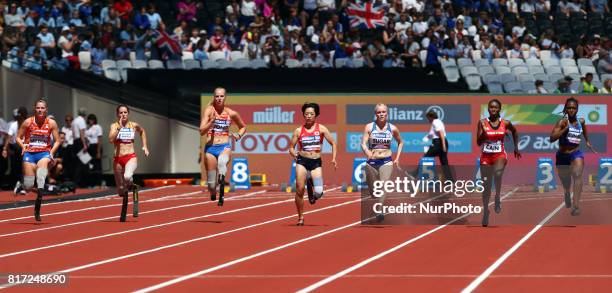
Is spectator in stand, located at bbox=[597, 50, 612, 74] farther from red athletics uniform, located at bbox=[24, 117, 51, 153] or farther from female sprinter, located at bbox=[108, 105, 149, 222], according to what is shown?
red athletics uniform, located at bbox=[24, 117, 51, 153]

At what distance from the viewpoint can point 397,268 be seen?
1508cm

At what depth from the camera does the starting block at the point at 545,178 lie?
105 ft

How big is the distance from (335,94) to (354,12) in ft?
10.6

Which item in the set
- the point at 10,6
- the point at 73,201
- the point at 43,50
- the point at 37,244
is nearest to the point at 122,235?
the point at 37,244

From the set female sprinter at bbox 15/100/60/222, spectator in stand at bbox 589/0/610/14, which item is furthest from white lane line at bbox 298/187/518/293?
spectator in stand at bbox 589/0/610/14

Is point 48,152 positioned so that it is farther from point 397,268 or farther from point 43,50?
point 43,50

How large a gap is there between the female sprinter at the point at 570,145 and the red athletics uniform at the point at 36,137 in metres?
8.43

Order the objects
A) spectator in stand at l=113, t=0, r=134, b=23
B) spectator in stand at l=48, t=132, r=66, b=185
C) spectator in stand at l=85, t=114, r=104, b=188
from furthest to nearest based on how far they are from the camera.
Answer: spectator in stand at l=113, t=0, r=134, b=23 → spectator in stand at l=85, t=114, r=104, b=188 → spectator in stand at l=48, t=132, r=66, b=185

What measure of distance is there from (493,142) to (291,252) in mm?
6042

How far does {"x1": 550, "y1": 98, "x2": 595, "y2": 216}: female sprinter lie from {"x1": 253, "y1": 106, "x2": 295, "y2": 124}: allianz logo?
13831 millimetres

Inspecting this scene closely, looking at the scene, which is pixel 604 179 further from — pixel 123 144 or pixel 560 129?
pixel 123 144

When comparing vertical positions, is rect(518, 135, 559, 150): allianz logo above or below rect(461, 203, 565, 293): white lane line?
above

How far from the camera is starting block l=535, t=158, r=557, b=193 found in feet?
105

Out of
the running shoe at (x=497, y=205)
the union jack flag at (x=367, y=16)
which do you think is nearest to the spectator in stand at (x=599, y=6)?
the union jack flag at (x=367, y=16)
